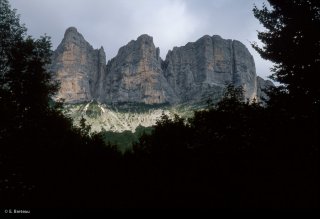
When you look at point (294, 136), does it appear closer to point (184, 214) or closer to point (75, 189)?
point (184, 214)

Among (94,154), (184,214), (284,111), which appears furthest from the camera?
(94,154)

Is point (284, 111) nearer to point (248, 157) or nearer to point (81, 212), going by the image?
point (248, 157)

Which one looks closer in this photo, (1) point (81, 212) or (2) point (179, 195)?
(2) point (179, 195)

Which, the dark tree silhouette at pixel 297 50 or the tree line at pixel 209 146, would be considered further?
the dark tree silhouette at pixel 297 50

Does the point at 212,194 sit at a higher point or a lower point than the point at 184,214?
higher

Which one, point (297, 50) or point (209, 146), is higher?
point (297, 50)

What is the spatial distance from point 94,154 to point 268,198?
1749 centimetres

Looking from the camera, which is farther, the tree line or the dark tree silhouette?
the dark tree silhouette

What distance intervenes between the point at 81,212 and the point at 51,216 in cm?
200

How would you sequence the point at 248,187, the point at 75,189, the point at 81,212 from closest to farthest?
the point at 248,187 < the point at 81,212 < the point at 75,189

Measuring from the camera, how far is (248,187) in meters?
13.4

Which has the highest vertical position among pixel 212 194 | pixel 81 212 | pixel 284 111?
Answer: pixel 284 111

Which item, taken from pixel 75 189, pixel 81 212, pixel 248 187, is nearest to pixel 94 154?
pixel 75 189

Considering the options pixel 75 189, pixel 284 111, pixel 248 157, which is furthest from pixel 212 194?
pixel 75 189
